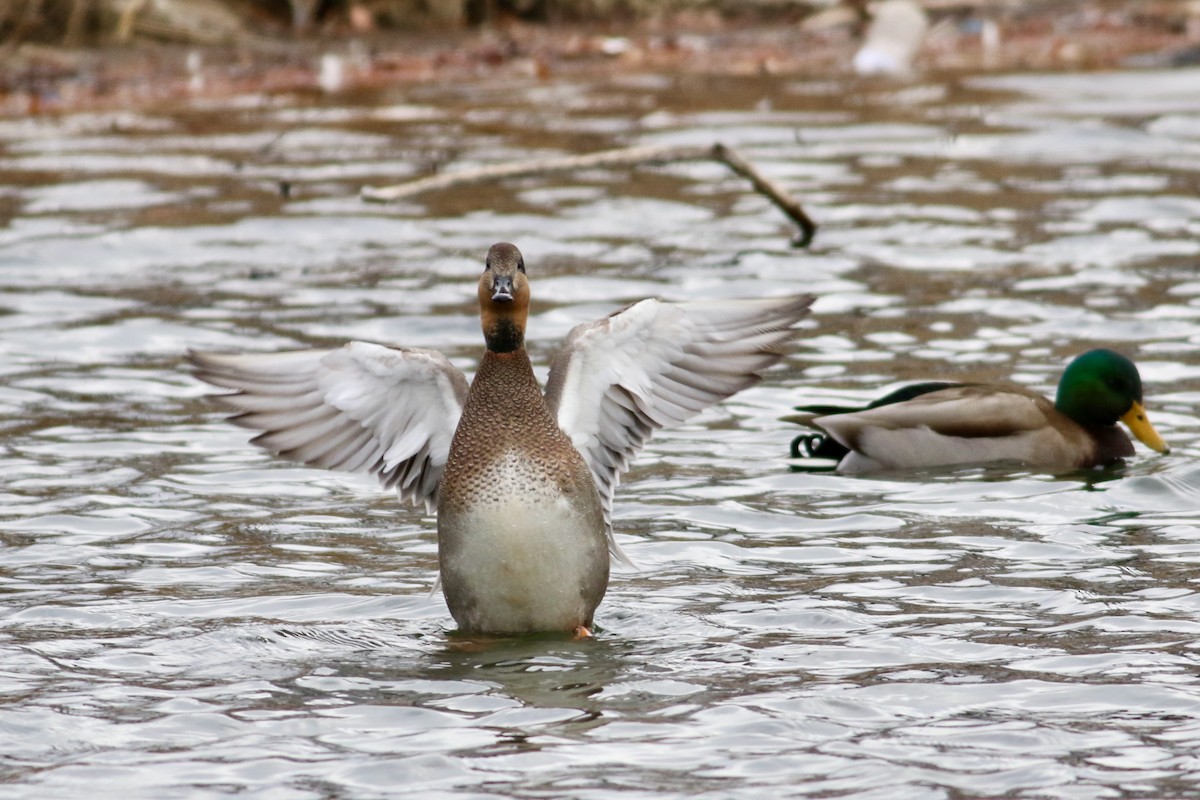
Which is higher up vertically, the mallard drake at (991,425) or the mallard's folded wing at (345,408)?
the mallard's folded wing at (345,408)

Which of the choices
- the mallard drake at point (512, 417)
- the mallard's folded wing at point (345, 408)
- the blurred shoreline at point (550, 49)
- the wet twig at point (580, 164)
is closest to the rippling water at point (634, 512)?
the mallard drake at point (512, 417)

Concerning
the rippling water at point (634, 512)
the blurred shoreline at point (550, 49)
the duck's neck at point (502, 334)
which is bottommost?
the rippling water at point (634, 512)

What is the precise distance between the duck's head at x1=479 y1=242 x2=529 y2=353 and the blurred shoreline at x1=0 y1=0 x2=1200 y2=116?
1362 centimetres

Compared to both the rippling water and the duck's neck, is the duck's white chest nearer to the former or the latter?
the rippling water

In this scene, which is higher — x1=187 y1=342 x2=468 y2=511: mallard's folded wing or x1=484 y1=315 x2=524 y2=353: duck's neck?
x1=484 y1=315 x2=524 y2=353: duck's neck

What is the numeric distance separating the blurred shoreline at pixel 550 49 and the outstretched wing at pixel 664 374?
526 inches

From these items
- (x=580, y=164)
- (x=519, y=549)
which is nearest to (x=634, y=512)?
(x=519, y=549)

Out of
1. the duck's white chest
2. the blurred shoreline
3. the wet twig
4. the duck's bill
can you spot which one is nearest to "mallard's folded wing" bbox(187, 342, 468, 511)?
the duck's white chest

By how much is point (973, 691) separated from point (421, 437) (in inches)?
84.3

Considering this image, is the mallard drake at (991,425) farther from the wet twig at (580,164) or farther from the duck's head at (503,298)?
the wet twig at (580,164)

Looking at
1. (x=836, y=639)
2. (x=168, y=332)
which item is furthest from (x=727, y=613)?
(x=168, y=332)

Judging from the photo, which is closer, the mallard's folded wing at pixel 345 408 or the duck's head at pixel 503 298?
the duck's head at pixel 503 298

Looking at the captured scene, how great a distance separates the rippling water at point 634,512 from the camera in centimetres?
512

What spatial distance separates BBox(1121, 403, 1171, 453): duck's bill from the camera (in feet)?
28.7
